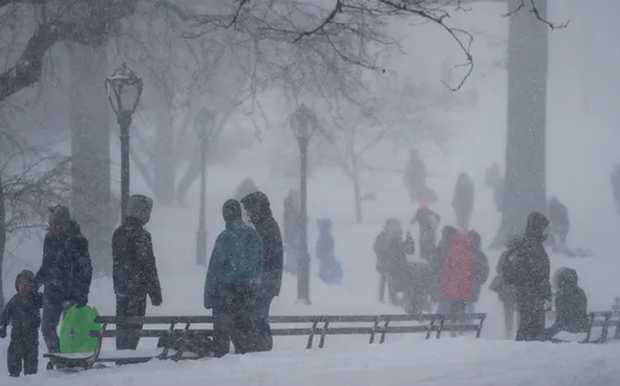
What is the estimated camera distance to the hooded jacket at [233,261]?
8109mm

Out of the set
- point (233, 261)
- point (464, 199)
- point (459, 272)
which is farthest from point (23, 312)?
point (464, 199)

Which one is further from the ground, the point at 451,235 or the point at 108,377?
the point at 451,235

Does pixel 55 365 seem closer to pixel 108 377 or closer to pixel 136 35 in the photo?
pixel 108 377

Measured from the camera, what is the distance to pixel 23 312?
8.65 metres

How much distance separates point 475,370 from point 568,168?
43.4 meters

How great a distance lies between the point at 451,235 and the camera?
1373 cm

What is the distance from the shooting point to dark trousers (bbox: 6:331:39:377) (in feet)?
28.7

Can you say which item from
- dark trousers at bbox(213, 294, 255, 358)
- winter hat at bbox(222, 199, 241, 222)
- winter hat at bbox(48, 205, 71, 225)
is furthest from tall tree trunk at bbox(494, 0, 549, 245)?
winter hat at bbox(48, 205, 71, 225)

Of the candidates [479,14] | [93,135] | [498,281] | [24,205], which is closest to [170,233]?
[93,135]

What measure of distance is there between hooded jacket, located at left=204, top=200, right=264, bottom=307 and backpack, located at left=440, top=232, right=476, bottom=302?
5.37m

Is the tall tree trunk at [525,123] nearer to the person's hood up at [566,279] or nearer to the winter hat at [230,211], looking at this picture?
the person's hood up at [566,279]

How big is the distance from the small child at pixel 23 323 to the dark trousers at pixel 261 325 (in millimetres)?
2313

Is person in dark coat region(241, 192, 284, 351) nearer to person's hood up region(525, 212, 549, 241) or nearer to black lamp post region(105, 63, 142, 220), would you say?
person's hood up region(525, 212, 549, 241)

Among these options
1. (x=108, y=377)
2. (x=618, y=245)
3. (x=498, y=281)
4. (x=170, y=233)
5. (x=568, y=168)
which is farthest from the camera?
(x=568, y=168)
